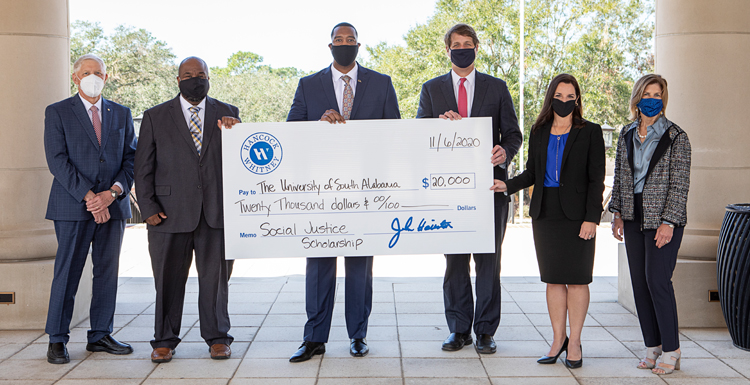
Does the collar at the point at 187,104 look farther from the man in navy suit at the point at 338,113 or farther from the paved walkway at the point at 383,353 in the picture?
the paved walkway at the point at 383,353

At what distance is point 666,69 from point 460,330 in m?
2.69

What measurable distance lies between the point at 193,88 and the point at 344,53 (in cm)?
98

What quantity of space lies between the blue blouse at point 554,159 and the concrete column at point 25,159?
365cm

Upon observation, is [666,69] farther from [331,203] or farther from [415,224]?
[331,203]

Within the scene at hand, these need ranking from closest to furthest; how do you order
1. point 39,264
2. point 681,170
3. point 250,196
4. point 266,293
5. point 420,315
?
point 681,170 → point 250,196 → point 39,264 → point 420,315 → point 266,293

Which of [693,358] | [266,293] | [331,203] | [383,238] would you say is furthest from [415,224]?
[266,293]

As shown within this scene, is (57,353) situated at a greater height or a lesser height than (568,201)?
lesser

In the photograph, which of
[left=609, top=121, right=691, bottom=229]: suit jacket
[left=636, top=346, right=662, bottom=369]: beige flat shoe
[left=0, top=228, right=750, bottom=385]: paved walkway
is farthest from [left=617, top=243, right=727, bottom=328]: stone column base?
[left=609, top=121, right=691, bottom=229]: suit jacket

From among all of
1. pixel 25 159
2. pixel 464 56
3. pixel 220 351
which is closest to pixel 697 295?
pixel 464 56

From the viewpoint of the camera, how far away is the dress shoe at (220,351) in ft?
13.0

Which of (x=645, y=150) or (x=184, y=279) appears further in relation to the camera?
(x=184, y=279)

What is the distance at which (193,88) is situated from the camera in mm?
3873

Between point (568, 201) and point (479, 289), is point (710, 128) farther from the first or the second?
point (479, 289)

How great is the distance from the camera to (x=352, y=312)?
4043 millimetres
